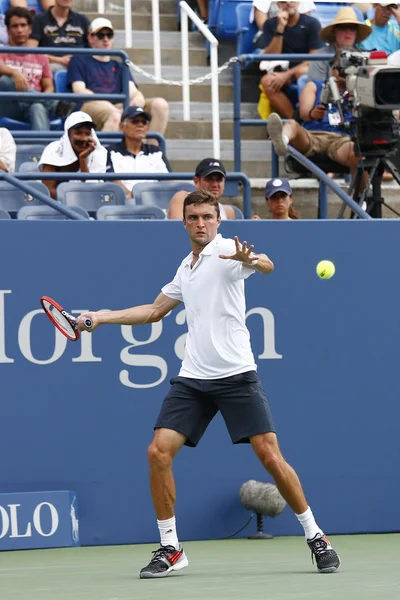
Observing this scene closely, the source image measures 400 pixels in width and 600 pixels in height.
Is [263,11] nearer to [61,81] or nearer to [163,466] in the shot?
[61,81]

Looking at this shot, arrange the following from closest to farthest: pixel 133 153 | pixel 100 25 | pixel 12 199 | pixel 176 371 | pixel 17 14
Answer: pixel 176 371 → pixel 12 199 → pixel 133 153 → pixel 17 14 → pixel 100 25

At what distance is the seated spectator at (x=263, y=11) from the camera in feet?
37.3

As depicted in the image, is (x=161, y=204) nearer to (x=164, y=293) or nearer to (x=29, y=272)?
(x=29, y=272)

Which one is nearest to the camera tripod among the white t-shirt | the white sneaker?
the white sneaker

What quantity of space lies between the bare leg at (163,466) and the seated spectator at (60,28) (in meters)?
6.00

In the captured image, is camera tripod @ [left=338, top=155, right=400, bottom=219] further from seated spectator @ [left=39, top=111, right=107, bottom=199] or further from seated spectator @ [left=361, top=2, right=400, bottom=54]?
seated spectator @ [left=361, top=2, right=400, bottom=54]

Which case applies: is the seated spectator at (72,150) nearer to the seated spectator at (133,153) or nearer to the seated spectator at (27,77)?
the seated spectator at (133,153)

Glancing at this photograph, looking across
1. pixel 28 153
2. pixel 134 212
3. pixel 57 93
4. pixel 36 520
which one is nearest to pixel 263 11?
pixel 57 93

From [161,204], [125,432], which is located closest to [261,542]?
[125,432]

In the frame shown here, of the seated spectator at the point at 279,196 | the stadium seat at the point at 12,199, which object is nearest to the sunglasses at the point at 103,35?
the stadium seat at the point at 12,199

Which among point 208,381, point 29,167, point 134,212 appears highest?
point 29,167

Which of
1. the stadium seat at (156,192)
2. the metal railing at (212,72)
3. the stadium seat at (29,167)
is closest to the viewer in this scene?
the stadium seat at (156,192)

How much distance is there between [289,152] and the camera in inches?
349

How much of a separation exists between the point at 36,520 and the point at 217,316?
1993mm
